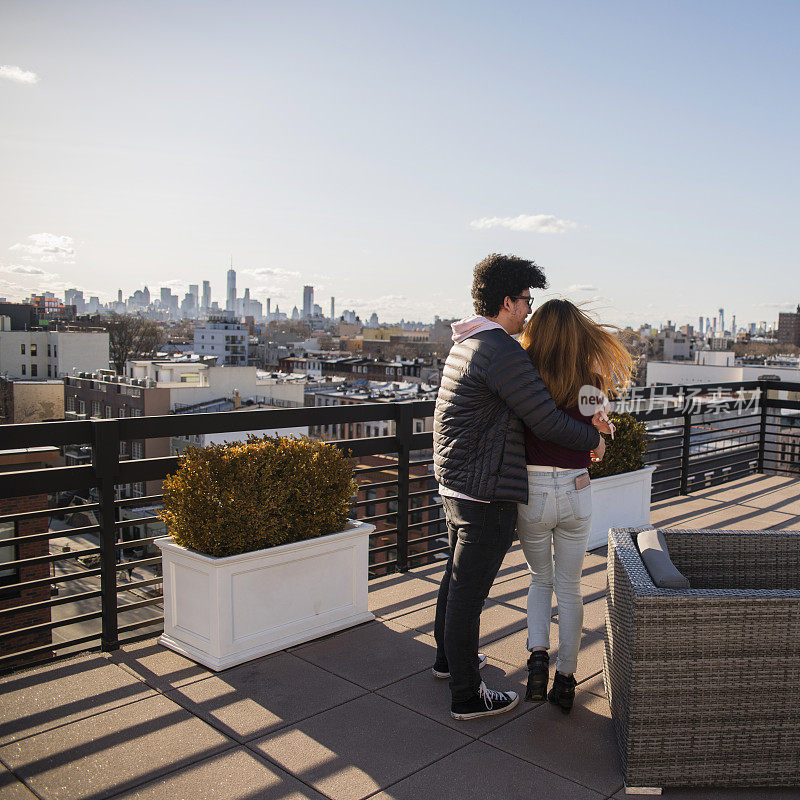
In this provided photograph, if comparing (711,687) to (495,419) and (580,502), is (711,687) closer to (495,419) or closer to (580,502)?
(580,502)

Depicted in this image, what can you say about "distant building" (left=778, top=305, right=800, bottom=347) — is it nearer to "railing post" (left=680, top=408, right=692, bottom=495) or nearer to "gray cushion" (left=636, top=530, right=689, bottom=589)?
"railing post" (left=680, top=408, right=692, bottom=495)

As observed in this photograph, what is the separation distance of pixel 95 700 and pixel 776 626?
2.32 m

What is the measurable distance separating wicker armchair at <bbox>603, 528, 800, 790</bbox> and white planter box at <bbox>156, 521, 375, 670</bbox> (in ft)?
5.00

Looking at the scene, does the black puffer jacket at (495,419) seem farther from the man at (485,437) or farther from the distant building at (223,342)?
the distant building at (223,342)

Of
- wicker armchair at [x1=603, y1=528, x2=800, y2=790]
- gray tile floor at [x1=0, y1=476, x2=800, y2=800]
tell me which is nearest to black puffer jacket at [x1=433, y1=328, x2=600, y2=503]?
wicker armchair at [x1=603, y1=528, x2=800, y2=790]

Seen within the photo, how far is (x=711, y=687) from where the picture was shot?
1.98 m

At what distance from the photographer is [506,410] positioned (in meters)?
2.28

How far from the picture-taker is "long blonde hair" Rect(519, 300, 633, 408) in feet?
7.54

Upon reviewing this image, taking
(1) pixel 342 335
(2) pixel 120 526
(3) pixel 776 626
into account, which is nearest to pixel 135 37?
(2) pixel 120 526

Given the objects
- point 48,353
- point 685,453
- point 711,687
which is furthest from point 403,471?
point 48,353

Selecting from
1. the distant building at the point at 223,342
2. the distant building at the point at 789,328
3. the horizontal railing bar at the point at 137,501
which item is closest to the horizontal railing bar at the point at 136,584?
the horizontal railing bar at the point at 137,501

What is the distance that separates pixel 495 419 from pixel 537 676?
103 cm

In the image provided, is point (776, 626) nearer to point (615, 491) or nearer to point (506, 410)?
point (506, 410)

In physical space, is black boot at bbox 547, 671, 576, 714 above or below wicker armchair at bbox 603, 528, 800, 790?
below
